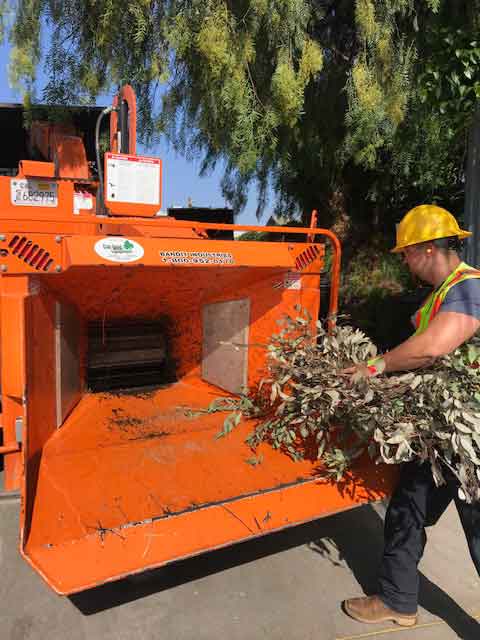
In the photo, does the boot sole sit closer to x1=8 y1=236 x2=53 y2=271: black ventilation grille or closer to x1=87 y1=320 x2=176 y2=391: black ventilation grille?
x1=87 y1=320 x2=176 y2=391: black ventilation grille

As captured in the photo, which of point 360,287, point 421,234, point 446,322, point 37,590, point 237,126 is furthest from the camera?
point 360,287

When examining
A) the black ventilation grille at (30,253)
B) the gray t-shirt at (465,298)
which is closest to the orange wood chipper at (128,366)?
the black ventilation grille at (30,253)

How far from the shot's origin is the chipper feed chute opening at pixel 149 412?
2102 millimetres

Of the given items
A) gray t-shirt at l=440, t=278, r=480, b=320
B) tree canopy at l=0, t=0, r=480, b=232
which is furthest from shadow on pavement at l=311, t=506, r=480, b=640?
tree canopy at l=0, t=0, r=480, b=232

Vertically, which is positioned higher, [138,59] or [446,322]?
[138,59]

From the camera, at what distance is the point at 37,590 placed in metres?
2.41

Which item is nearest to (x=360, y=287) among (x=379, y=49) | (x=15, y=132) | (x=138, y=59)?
(x=379, y=49)

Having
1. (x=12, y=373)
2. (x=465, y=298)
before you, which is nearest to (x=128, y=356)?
(x=12, y=373)

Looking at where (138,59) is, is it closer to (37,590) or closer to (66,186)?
(66,186)

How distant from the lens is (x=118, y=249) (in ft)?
8.54

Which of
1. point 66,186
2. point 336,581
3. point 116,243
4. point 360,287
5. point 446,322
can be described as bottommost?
point 336,581

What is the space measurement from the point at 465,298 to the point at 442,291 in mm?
131

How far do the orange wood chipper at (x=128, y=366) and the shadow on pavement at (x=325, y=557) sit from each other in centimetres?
48

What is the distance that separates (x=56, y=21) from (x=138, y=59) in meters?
0.85
